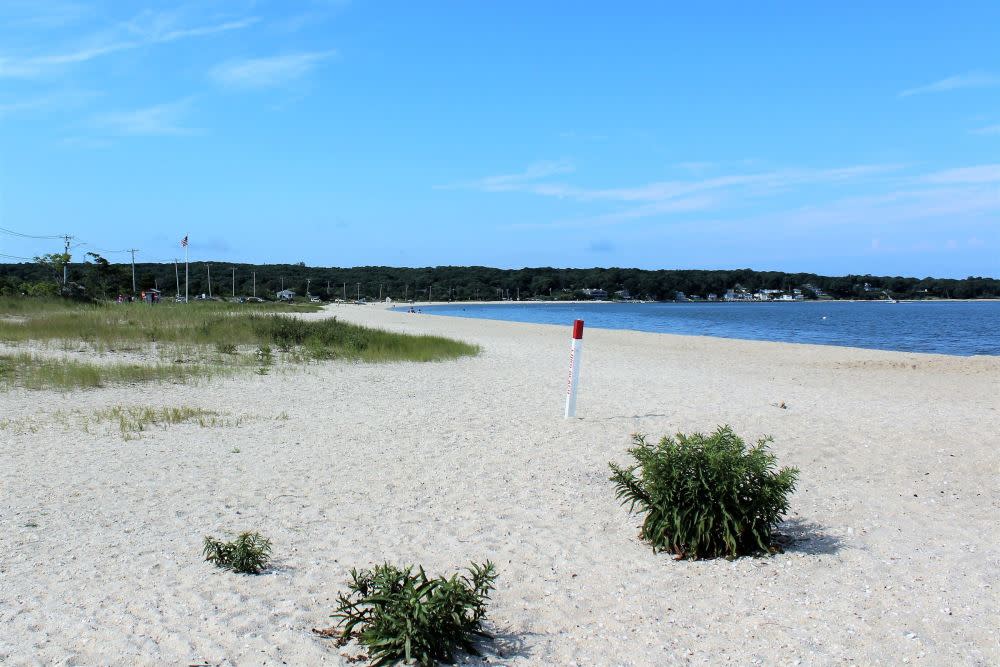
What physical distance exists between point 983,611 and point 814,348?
26.0 meters

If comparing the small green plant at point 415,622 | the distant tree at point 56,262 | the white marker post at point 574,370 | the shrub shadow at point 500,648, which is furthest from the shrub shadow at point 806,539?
the distant tree at point 56,262

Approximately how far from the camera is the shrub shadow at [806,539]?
457 cm

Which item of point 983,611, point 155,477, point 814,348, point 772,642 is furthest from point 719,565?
point 814,348

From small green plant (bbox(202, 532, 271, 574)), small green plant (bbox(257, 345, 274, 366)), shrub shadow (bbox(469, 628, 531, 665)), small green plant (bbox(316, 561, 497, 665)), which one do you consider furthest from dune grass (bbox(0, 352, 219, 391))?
shrub shadow (bbox(469, 628, 531, 665))

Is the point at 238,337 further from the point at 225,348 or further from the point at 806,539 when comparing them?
the point at 806,539

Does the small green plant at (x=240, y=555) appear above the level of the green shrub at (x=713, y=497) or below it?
below

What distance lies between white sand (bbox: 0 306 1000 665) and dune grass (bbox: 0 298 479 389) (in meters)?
2.04

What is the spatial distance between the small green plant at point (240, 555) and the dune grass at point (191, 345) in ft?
28.1

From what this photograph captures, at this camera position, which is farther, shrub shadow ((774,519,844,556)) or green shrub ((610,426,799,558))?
shrub shadow ((774,519,844,556))


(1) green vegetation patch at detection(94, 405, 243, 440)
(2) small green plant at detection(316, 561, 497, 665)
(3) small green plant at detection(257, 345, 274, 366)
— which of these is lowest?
(1) green vegetation patch at detection(94, 405, 243, 440)

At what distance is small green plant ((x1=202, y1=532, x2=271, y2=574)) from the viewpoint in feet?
13.5

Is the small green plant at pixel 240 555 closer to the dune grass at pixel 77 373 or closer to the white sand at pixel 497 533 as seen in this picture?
the white sand at pixel 497 533

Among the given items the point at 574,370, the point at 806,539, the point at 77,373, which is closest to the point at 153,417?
the point at 77,373

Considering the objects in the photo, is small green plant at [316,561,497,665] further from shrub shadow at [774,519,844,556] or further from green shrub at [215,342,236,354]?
green shrub at [215,342,236,354]
